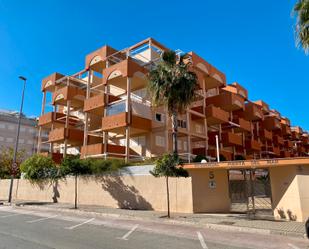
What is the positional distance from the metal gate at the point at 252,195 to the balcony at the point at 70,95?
2500 centimetres

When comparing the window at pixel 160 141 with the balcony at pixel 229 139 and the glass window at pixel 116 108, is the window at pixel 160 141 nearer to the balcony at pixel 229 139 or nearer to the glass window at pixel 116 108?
the glass window at pixel 116 108

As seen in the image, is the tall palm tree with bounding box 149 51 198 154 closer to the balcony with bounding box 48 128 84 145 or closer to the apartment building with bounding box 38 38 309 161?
the apartment building with bounding box 38 38 309 161

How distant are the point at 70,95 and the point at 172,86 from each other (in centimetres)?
1987

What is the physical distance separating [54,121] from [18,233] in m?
29.9

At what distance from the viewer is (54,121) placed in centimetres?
3944

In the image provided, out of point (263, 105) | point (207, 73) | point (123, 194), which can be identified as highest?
point (263, 105)

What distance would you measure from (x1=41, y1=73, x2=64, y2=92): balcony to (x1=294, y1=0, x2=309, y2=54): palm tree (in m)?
35.2

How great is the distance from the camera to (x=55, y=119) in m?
39.4

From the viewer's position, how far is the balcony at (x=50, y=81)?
41.9 meters

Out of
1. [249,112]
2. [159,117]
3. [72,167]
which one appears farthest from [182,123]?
[249,112]

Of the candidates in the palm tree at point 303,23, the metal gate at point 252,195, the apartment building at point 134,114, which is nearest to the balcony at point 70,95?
the apartment building at point 134,114

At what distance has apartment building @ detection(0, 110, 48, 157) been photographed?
7081 centimetres

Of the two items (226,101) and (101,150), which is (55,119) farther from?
(226,101)

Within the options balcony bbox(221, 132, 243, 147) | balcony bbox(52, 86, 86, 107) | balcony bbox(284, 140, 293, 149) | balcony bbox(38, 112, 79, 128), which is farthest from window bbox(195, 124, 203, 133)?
balcony bbox(284, 140, 293, 149)
